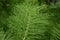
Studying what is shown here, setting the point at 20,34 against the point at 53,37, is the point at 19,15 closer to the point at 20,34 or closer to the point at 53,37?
the point at 20,34

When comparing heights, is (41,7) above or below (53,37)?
above

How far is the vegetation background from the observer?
74 centimetres

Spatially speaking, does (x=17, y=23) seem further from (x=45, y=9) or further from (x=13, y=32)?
(x=45, y=9)

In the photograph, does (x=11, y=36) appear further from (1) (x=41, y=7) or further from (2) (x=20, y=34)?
(1) (x=41, y=7)

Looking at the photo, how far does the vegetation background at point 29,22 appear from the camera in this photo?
740mm

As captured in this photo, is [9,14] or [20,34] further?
[9,14]

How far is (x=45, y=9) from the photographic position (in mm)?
828

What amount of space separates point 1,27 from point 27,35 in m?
0.13

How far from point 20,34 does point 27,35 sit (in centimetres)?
3

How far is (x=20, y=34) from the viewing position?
735 millimetres

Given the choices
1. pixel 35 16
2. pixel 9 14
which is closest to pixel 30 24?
pixel 35 16

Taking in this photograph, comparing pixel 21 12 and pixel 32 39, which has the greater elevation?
pixel 21 12

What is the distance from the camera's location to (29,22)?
0.74 metres

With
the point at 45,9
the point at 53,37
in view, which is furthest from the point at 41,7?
the point at 53,37
